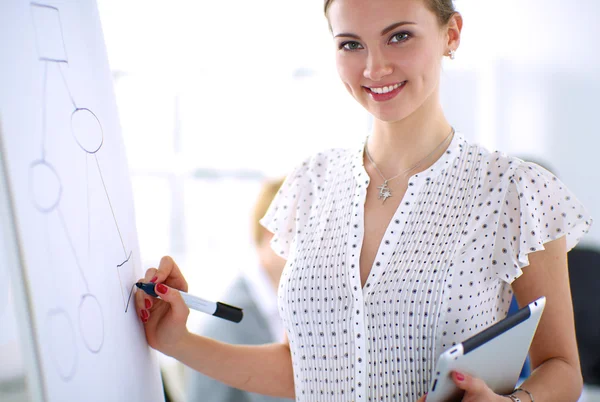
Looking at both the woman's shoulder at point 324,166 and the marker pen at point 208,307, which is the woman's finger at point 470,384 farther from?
the woman's shoulder at point 324,166

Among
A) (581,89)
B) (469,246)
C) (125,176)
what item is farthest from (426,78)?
(581,89)

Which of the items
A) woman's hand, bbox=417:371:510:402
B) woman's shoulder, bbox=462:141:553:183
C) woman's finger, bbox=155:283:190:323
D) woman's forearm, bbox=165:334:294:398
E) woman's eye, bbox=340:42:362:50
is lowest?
woman's forearm, bbox=165:334:294:398

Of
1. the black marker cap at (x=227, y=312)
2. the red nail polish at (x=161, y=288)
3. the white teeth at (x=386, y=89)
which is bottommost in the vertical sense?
the black marker cap at (x=227, y=312)

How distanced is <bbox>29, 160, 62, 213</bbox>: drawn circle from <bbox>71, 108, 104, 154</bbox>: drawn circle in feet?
0.33

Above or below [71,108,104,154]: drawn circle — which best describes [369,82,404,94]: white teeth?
above

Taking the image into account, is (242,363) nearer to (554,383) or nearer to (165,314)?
(165,314)

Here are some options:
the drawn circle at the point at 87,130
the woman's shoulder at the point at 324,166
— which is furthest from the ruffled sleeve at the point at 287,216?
the drawn circle at the point at 87,130

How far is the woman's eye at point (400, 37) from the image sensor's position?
108 centimetres

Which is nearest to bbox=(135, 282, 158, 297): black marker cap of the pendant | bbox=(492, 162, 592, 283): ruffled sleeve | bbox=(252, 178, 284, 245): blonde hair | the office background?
the pendant

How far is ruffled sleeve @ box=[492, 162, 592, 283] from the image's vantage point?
1045 millimetres

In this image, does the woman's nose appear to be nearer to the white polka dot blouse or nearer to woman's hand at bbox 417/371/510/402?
the white polka dot blouse

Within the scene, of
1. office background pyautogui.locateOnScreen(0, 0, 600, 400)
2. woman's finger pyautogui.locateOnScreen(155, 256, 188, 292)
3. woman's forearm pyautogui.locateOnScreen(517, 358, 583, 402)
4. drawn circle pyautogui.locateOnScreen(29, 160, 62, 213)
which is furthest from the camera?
office background pyautogui.locateOnScreen(0, 0, 600, 400)

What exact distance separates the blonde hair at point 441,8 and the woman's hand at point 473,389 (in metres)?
0.64

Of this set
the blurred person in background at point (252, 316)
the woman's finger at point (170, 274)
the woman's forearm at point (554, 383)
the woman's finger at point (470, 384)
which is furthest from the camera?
the blurred person in background at point (252, 316)
